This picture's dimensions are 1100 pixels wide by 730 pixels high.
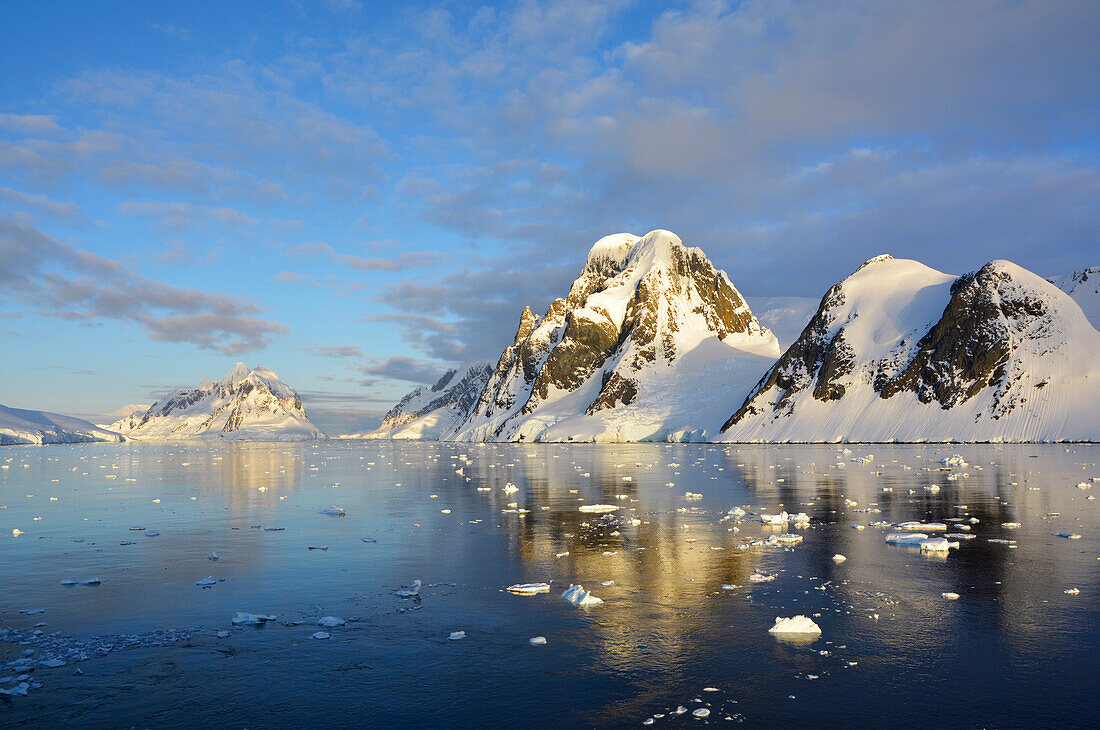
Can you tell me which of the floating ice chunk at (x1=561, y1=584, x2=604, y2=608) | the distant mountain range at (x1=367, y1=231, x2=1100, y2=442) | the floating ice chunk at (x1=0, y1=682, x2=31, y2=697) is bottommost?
the floating ice chunk at (x1=561, y1=584, x2=604, y2=608)

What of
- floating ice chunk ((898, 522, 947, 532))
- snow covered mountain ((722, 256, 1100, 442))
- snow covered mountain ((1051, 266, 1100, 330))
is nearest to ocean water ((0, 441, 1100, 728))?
floating ice chunk ((898, 522, 947, 532))

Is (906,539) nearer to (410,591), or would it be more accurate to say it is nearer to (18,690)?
(410,591)

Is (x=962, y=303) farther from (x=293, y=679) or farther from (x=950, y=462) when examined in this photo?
(x=293, y=679)

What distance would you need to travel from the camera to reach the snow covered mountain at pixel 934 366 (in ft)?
347

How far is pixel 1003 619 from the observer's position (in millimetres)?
11844

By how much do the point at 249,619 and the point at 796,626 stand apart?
927cm

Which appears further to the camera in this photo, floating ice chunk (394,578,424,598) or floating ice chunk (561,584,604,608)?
floating ice chunk (394,578,424,598)

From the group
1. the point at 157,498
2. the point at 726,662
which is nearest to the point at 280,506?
the point at 157,498

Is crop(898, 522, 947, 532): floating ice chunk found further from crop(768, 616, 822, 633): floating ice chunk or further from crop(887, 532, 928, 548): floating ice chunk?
crop(768, 616, 822, 633): floating ice chunk

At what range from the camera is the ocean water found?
27.9 feet

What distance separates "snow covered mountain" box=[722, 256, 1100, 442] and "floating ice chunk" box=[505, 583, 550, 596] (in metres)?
109

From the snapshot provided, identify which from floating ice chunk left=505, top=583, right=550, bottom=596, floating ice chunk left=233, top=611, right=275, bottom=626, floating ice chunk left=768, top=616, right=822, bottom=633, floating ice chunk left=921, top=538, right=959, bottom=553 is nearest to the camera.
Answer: floating ice chunk left=768, top=616, right=822, bottom=633

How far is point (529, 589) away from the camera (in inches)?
568

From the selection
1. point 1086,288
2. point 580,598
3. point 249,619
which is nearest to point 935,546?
point 580,598
